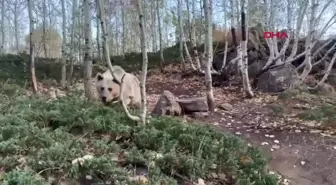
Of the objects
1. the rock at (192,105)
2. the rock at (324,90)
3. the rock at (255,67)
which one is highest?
the rock at (255,67)

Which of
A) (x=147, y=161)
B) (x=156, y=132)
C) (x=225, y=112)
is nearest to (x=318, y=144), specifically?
(x=225, y=112)

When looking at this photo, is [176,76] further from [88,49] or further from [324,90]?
[88,49]

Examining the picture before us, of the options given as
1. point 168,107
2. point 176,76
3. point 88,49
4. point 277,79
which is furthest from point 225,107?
point 176,76

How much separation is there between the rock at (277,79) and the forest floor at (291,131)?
143 cm

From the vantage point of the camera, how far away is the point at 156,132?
4.35 meters

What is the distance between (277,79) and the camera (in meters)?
9.59

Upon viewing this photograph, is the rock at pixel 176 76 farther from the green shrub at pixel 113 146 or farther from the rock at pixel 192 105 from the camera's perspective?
the green shrub at pixel 113 146

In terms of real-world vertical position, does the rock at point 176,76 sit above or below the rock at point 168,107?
above

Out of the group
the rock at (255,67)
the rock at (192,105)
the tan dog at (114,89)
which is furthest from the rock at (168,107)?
the rock at (255,67)

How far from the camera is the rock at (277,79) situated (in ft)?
31.1

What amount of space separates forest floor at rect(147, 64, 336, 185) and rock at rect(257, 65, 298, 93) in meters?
1.43

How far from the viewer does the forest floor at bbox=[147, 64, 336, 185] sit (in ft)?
15.9

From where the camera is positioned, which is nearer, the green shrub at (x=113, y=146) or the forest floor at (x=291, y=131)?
the green shrub at (x=113, y=146)

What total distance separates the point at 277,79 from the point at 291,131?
402cm
